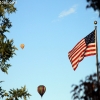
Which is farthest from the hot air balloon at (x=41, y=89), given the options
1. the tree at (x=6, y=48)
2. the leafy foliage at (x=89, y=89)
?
the leafy foliage at (x=89, y=89)

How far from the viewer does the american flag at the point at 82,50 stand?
18578 mm

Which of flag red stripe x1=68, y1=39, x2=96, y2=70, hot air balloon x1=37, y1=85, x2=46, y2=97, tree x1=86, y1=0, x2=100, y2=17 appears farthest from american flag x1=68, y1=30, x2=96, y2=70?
hot air balloon x1=37, y1=85, x2=46, y2=97

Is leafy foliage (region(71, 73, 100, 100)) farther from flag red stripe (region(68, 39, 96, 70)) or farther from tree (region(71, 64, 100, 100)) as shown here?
flag red stripe (region(68, 39, 96, 70))

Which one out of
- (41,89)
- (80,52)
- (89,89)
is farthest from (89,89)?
(41,89)

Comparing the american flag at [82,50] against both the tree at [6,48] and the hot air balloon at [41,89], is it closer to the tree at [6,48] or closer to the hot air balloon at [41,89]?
the tree at [6,48]

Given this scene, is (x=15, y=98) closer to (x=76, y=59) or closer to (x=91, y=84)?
(x=76, y=59)

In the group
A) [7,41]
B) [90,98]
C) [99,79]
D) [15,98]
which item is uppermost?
[7,41]

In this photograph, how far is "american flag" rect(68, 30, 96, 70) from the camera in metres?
18.6

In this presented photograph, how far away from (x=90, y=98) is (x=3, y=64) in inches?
444

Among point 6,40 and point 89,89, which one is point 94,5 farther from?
point 6,40

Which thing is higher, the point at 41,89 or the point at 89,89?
the point at 41,89

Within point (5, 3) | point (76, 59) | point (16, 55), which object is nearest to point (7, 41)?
point (16, 55)

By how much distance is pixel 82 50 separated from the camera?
61.5 ft

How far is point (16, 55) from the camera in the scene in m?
19.6
